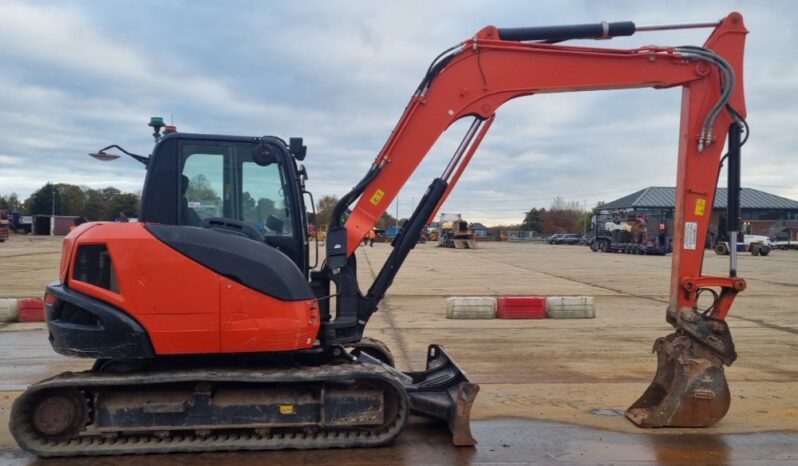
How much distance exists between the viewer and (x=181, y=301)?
185 inches

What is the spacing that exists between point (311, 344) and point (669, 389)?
11.1 feet

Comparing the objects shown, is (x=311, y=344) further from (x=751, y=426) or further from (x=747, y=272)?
(x=747, y=272)

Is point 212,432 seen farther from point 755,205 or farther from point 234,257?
point 755,205

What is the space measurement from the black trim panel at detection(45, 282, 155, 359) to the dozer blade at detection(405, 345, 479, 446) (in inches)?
91.2

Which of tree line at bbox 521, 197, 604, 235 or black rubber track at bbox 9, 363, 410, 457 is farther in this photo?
tree line at bbox 521, 197, 604, 235

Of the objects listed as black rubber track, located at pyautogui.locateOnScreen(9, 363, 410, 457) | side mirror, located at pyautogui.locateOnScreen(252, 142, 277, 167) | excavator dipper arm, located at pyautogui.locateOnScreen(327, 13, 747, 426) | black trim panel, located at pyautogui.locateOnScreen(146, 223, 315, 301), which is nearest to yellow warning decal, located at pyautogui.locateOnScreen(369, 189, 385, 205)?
excavator dipper arm, located at pyautogui.locateOnScreen(327, 13, 747, 426)

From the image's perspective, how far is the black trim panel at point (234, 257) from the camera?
471cm

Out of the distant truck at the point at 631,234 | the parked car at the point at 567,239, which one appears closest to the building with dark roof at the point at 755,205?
the parked car at the point at 567,239

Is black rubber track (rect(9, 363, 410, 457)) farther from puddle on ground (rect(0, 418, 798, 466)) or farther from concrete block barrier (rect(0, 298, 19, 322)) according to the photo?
concrete block barrier (rect(0, 298, 19, 322))

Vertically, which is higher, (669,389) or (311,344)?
(311,344)

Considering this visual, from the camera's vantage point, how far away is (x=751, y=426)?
5.73m

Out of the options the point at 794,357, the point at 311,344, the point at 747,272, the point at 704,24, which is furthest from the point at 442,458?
the point at 747,272

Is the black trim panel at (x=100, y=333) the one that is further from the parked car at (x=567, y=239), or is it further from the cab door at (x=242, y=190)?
the parked car at (x=567, y=239)

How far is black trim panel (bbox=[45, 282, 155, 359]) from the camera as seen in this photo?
4.65m
